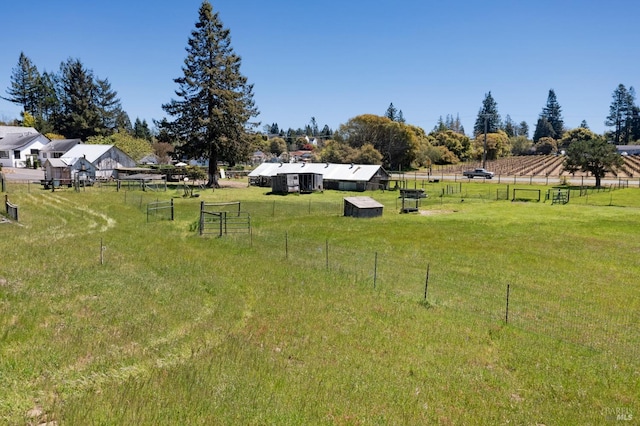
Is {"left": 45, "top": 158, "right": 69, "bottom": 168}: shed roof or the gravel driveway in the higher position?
{"left": 45, "top": 158, "right": 69, "bottom": 168}: shed roof

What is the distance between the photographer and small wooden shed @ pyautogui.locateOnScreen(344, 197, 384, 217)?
117ft

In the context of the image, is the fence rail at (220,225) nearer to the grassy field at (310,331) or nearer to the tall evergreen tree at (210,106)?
the grassy field at (310,331)

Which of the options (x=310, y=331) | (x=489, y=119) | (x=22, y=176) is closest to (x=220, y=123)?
(x=22, y=176)

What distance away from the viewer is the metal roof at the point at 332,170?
2498 inches

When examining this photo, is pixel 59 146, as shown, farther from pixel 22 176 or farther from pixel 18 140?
pixel 22 176

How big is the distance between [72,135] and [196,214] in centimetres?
8727

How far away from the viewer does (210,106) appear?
63125 mm

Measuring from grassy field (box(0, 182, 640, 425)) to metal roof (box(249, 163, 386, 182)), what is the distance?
38.3 metres

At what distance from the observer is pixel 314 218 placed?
34.7m

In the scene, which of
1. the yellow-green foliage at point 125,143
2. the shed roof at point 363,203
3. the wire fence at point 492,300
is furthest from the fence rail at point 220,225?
the yellow-green foliage at point 125,143

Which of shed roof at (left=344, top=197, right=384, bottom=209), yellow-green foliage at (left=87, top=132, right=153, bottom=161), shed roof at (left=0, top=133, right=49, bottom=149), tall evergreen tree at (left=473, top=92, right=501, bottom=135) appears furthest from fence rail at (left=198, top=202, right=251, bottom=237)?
tall evergreen tree at (left=473, top=92, right=501, bottom=135)

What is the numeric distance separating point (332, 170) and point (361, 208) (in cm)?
3152

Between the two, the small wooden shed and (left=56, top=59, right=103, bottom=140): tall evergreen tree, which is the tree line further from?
the small wooden shed

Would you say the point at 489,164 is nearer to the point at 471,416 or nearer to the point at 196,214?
the point at 196,214
